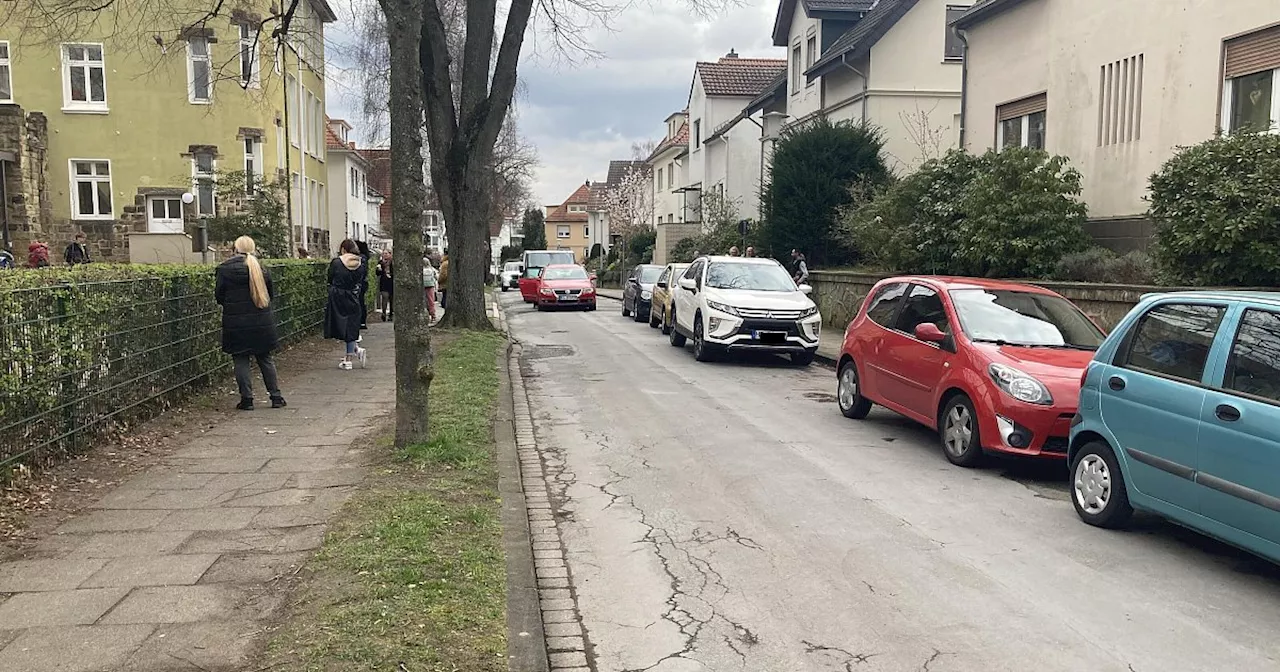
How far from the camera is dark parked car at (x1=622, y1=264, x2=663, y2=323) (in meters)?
24.8

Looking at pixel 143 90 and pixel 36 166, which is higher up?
pixel 143 90

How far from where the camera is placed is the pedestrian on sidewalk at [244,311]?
31.0 feet

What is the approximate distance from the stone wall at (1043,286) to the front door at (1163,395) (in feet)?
14.0

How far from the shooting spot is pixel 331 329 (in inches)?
520

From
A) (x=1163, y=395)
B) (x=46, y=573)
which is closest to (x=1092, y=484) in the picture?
(x=1163, y=395)

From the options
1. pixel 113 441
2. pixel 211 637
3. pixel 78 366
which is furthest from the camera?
pixel 113 441

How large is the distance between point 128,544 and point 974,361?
20.7 feet

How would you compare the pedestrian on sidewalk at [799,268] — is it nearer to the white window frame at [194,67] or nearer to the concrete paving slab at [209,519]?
the concrete paving slab at [209,519]

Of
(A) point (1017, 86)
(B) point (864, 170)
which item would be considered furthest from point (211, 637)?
(B) point (864, 170)

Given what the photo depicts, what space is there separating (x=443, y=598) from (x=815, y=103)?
90.6ft

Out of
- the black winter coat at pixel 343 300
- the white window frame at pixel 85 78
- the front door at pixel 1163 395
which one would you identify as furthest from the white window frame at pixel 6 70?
the front door at pixel 1163 395

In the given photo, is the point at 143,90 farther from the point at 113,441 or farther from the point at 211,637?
the point at 211,637

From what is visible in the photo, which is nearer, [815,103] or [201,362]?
[201,362]

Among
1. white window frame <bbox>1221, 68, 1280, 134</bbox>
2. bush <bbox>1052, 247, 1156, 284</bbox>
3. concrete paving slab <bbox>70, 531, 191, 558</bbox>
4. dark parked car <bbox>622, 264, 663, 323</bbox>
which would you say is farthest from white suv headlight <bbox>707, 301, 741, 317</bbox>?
concrete paving slab <bbox>70, 531, 191, 558</bbox>
